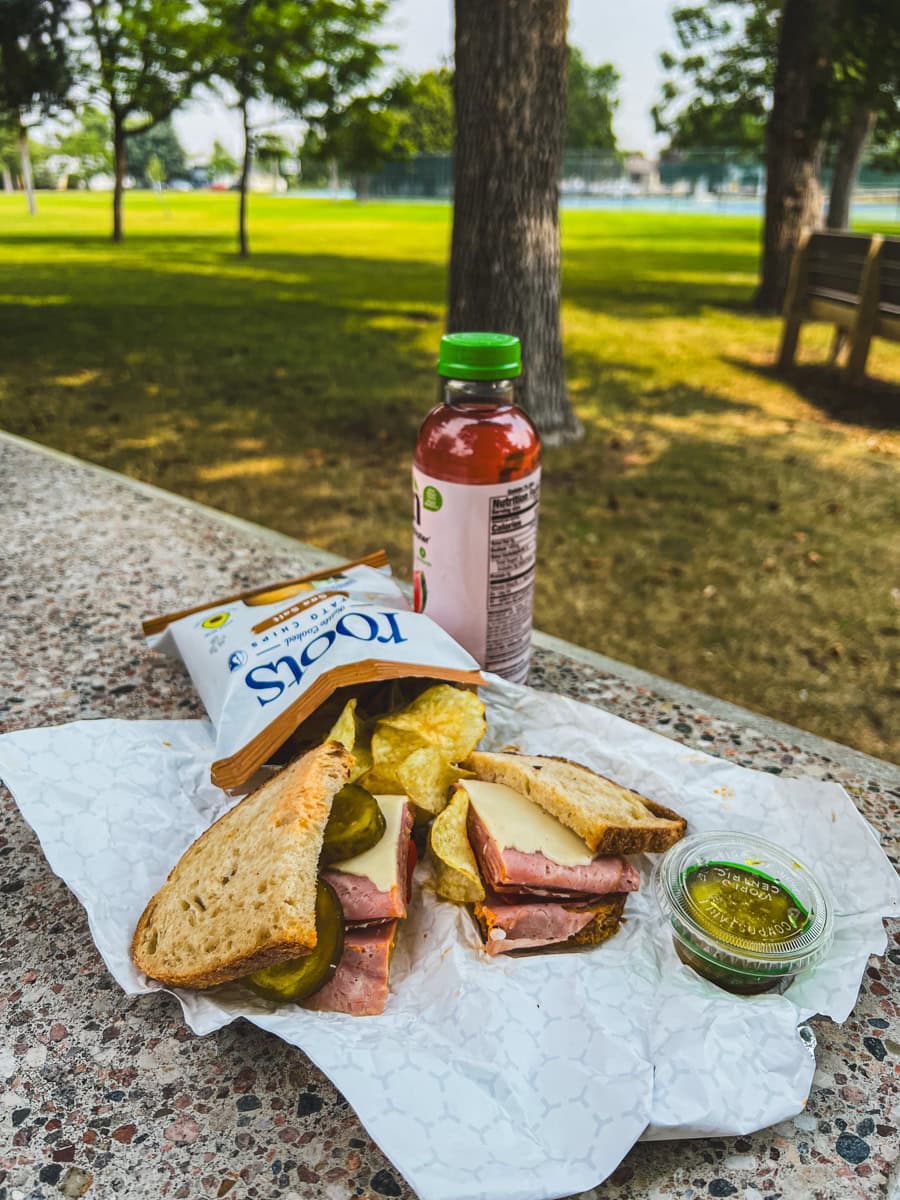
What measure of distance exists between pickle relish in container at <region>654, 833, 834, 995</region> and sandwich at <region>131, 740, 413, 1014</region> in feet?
1.33

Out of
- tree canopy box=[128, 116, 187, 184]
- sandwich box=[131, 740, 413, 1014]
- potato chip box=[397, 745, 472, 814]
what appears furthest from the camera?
tree canopy box=[128, 116, 187, 184]

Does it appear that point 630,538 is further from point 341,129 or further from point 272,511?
point 341,129

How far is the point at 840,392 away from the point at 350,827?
24.7 ft

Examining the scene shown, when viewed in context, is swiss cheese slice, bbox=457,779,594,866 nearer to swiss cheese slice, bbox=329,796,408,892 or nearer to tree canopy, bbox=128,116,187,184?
swiss cheese slice, bbox=329,796,408,892

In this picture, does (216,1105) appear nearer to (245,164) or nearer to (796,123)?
(796,123)

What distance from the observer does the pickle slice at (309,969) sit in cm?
115

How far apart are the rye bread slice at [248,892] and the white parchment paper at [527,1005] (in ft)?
0.18

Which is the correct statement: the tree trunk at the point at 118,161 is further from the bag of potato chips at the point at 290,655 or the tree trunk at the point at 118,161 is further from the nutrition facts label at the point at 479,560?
the nutrition facts label at the point at 479,560

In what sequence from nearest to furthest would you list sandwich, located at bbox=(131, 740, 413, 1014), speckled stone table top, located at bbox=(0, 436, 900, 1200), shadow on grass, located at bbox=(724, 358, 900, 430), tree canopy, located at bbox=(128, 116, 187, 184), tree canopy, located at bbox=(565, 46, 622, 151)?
speckled stone table top, located at bbox=(0, 436, 900, 1200), sandwich, located at bbox=(131, 740, 413, 1014), shadow on grass, located at bbox=(724, 358, 900, 430), tree canopy, located at bbox=(128, 116, 187, 184), tree canopy, located at bbox=(565, 46, 622, 151)

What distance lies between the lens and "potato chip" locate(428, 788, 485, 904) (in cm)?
129

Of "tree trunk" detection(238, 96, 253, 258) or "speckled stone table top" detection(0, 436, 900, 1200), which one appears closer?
"speckled stone table top" detection(0, 436, 900, 1200)

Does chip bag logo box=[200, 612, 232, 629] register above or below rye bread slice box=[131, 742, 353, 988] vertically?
above

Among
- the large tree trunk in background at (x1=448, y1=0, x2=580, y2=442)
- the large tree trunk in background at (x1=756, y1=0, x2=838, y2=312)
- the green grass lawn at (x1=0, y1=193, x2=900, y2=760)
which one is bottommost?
the green grass lawn at (x1=0, y1=193, x2=900, y2=760)

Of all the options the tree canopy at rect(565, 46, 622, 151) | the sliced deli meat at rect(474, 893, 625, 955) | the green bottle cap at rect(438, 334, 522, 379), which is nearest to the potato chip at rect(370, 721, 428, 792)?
the sliced deli meat at rect(474, 893, 625, 955)
